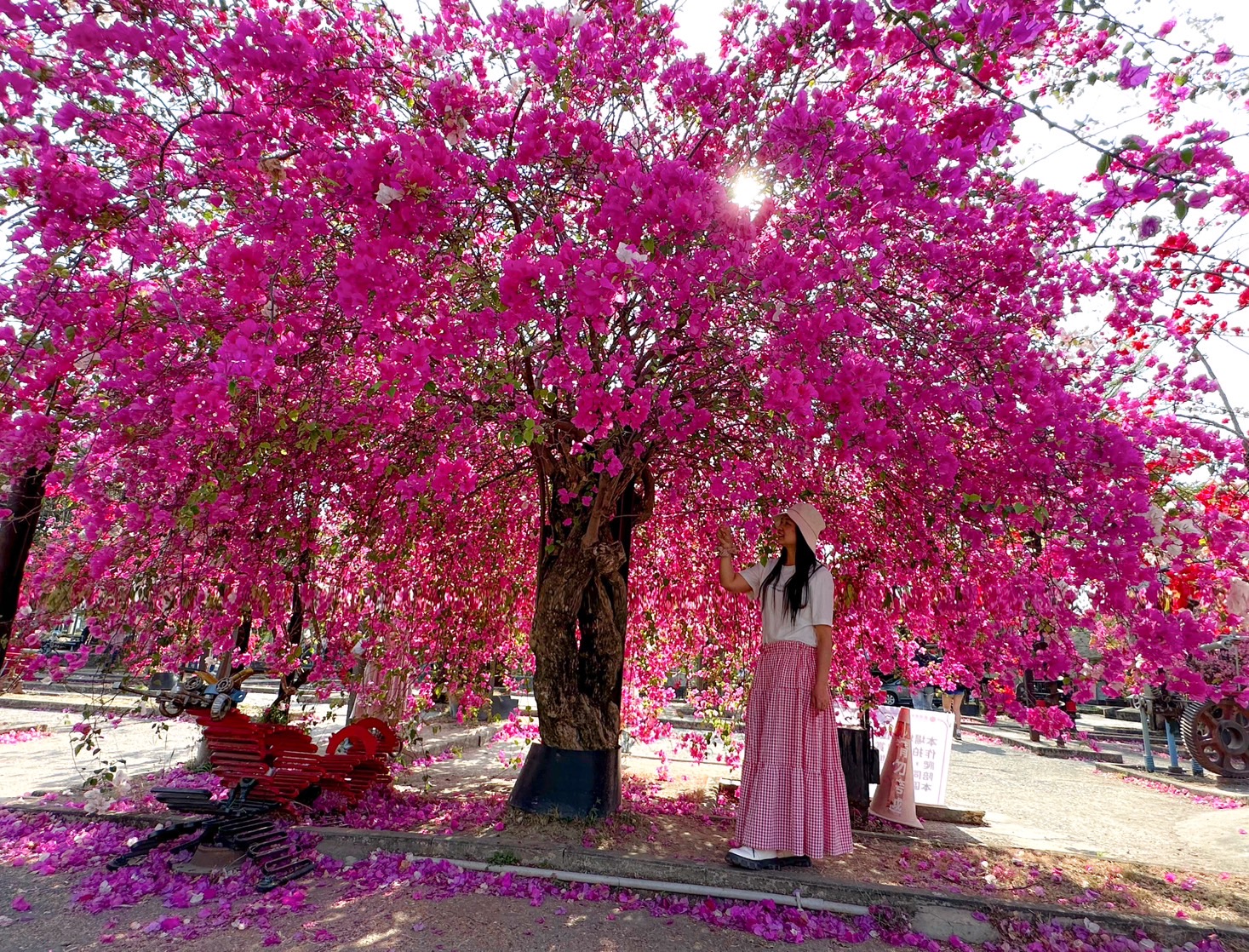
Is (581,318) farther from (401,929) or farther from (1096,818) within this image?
(1096,818)

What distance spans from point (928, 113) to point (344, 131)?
11.5 ft

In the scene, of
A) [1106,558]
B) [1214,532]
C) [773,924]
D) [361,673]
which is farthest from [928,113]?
[361,673]

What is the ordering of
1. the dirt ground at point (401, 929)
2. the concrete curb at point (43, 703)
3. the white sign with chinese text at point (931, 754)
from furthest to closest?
1. the concrete curb at point (43, 703)
2. the white sign with chinese text at point (931, 754)
3. the dirt ground at point (401, 929)

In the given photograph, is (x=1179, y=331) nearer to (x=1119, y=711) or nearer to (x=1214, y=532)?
(x=1214, y=532)

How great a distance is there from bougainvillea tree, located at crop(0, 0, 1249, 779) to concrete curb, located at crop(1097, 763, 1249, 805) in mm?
5679

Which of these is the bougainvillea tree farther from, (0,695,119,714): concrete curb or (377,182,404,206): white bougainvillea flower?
(0,695,119,714): concrete curb

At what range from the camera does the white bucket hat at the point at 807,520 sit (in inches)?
168

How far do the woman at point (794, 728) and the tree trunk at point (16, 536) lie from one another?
4069 mm

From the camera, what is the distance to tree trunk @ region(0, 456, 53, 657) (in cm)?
367

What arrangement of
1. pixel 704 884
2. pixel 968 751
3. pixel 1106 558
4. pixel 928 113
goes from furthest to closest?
pixel 968 751 < pixel 928 113 < pixel 704 884 < pixel 1106 558

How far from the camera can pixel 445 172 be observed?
3.20 m

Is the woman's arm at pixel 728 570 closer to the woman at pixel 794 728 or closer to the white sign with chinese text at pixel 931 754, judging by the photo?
the woman at pixel 794 728

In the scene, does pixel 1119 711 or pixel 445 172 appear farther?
pixel 1119 711

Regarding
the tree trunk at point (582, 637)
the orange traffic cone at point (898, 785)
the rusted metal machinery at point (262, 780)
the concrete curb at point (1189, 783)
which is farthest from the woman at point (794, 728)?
the concrete curb at point (1189, 783)
